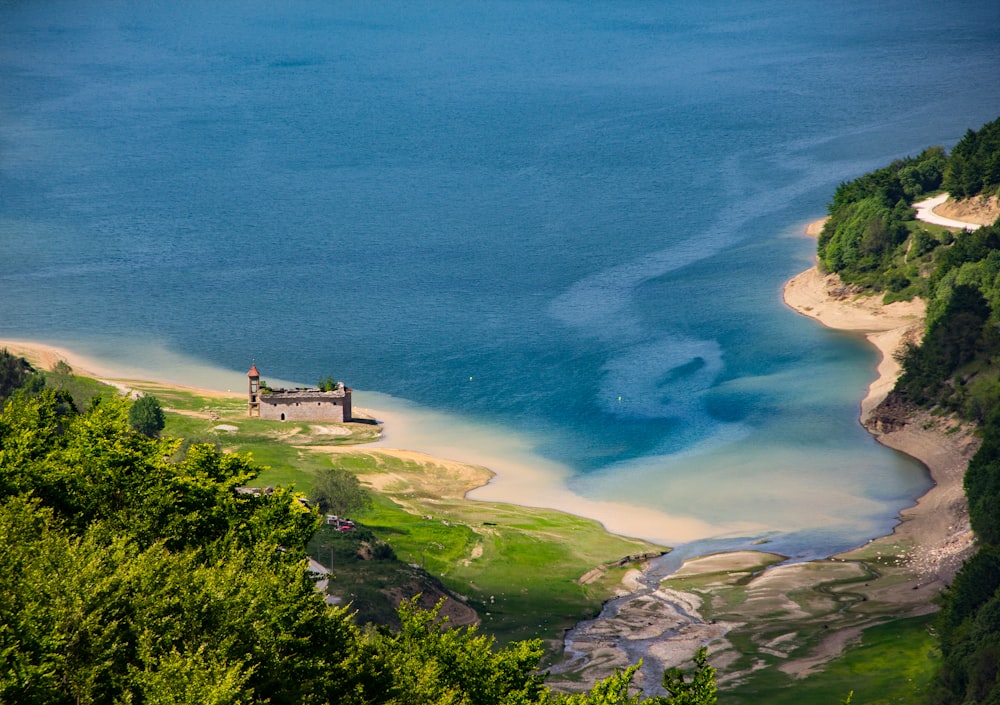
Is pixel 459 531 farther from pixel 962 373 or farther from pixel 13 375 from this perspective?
pixel 962 373

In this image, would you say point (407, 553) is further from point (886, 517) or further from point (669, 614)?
point (886, 517)

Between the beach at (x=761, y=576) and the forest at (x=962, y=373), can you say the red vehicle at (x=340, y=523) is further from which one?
the forest at (x=962, y=373)

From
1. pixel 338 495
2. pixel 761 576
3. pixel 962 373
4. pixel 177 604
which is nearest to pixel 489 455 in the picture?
pixel 338 495

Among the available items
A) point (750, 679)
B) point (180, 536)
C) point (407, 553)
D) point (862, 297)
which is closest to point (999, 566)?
point (750, 679)

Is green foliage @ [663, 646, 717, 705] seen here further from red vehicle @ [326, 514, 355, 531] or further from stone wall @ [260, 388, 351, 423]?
stone wall @ [260, 388, 351, 423]

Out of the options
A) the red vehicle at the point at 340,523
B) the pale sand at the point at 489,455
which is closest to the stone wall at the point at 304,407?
the pale sand at the point at 489,455

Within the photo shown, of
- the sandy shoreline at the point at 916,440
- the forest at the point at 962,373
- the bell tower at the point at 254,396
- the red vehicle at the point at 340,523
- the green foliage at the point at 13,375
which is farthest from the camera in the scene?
the bell tower at the point at 254,396
